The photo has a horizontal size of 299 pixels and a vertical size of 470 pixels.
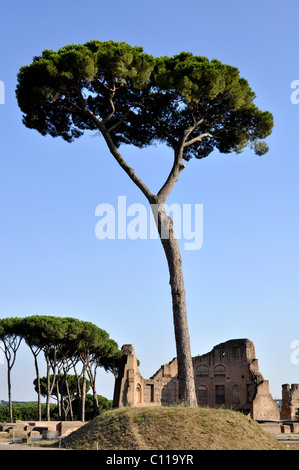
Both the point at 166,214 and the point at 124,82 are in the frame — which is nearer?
the point at 166,214

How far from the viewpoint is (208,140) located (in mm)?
18109

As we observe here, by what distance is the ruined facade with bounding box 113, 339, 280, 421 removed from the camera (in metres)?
33.2

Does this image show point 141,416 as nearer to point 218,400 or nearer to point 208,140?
point 208,140

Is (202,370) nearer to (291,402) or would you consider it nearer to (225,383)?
(225,383)

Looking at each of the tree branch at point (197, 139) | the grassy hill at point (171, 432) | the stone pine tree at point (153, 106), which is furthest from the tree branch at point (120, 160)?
the grassy hill at point (171, 432)

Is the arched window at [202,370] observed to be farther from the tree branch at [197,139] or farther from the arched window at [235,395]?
the tree branch at [197,139]

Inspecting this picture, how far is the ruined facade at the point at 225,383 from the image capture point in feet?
109

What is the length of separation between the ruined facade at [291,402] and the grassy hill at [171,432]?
25379 mm

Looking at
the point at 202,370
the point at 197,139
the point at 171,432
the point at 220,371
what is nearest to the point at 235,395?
the point at 220,371

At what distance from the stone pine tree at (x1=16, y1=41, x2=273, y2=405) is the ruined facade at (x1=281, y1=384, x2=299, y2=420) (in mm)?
23460

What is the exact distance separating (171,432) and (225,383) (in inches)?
1073

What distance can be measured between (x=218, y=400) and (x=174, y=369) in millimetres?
3816

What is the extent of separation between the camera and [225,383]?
3666 centimetres
